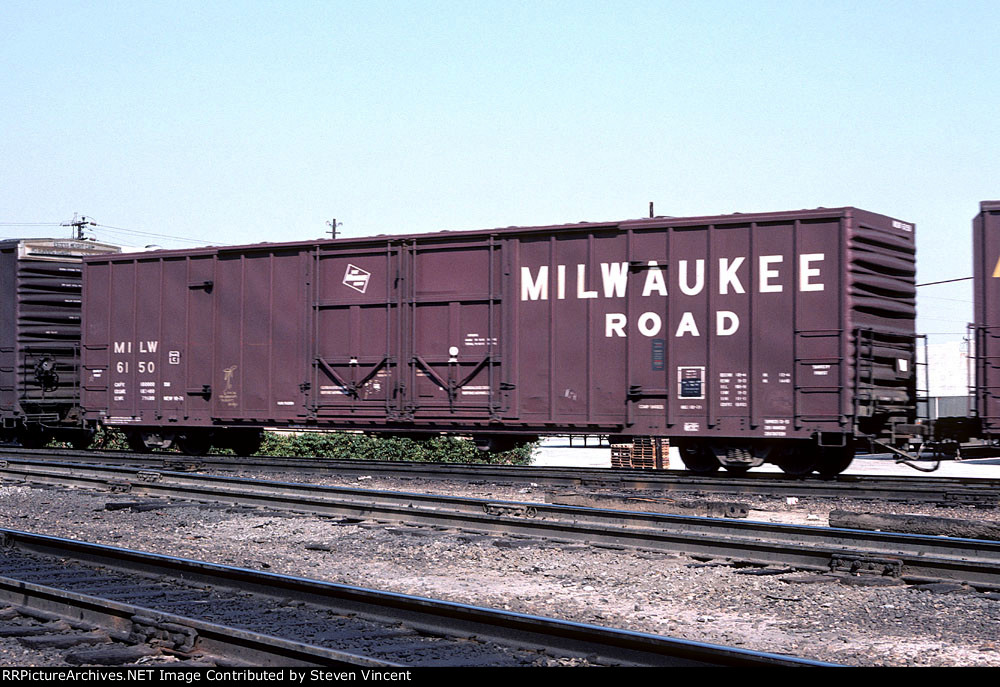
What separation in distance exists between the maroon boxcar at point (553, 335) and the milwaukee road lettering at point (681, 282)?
0.03 meters

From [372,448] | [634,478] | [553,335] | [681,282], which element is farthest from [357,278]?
[372,448]

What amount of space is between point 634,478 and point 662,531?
17.4ft

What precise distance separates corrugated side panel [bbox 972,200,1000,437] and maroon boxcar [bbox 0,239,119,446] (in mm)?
17797

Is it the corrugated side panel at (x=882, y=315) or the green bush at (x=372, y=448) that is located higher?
the corrugated side panel at (x=882, y=315)

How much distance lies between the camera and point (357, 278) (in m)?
18.1

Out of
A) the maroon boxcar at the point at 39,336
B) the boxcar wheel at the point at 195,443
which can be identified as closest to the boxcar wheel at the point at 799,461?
the boxcar wheel at the point at 195,443

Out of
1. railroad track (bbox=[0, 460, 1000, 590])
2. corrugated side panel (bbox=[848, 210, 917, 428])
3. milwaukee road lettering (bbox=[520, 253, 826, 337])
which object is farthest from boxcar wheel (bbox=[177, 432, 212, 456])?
corrugated side panel (bbox=[848, 210, 917, 428])

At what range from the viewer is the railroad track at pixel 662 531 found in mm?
8180

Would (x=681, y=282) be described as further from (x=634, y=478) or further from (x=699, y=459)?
(x=634, y=478)

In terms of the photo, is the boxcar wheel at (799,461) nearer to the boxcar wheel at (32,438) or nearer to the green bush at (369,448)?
the green bush at (369,448)

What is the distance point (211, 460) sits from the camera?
61.2 ft

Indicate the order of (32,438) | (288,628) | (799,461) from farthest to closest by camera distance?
1. (32,438)
2. (799,461)
3. (288,628)

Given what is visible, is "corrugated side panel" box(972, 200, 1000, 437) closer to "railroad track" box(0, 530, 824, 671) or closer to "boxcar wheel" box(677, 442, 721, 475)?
"boxcar wheel" box(677, 442, 721, 475)

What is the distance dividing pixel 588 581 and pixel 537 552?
1.33 metres
